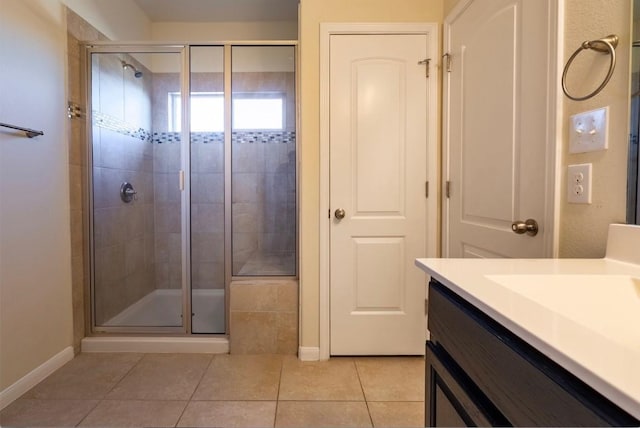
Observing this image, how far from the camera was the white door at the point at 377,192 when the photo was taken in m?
1.98

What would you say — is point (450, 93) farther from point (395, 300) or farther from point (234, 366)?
point (234, 366)

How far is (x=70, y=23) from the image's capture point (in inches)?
79.4

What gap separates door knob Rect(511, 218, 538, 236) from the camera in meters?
1.19

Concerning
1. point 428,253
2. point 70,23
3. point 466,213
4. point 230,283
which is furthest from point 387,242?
point 70,23

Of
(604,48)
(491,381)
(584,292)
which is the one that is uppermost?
(604,48)

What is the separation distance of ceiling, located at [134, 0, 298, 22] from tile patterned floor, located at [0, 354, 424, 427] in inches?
105

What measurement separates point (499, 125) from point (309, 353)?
5.31ft

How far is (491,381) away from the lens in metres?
0.57

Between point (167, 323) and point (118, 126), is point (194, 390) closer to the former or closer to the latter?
point (167, 323)

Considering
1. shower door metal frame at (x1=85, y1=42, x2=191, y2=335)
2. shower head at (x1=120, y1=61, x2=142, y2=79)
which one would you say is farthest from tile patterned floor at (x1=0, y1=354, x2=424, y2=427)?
shower head at (x1=120, y1=61, x2=142, y2=79)

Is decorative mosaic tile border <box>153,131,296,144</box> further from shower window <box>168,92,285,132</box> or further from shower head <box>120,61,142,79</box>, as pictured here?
shower head <box>120,61,142,79</box>

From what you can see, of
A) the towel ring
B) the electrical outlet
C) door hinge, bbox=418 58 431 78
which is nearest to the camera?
the towel ring

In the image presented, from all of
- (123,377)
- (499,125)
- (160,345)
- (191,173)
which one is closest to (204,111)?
(191,173)

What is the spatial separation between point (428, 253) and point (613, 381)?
172 centimetres
